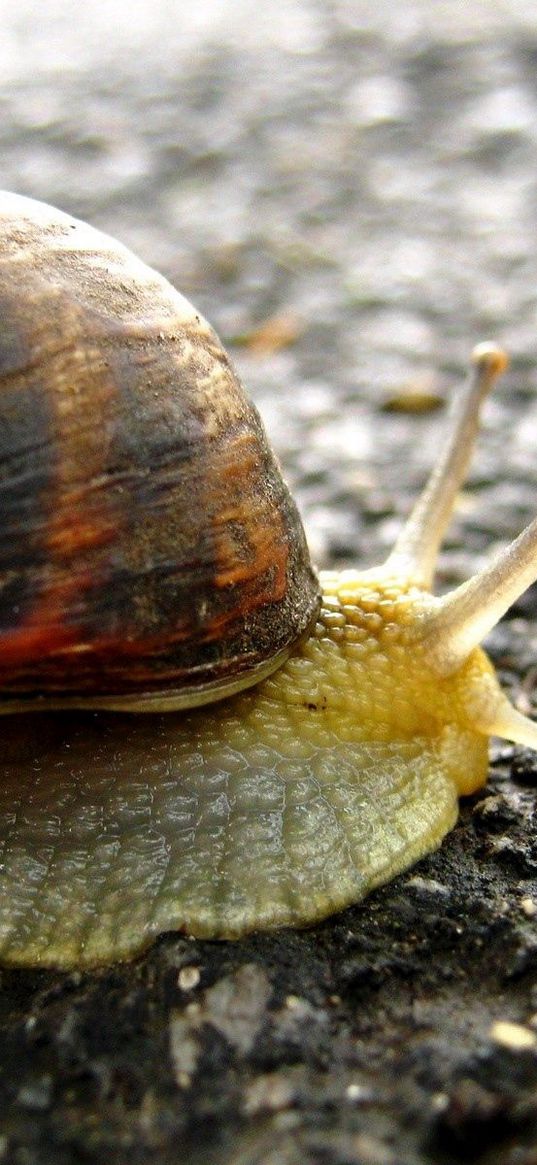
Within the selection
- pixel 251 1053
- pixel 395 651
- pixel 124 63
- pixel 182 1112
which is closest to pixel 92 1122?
pixel 182 1112

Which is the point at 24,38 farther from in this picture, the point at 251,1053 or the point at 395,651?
the point at 251,1053

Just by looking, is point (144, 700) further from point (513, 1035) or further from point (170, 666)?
point (513, 1035)

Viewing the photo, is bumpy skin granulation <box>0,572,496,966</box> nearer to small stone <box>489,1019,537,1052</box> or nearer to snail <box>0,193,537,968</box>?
snail <box>0,193,537,968</box>

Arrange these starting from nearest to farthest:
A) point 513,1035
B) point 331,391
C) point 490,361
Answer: point 513,1035 → point 490,361 → point 331,391

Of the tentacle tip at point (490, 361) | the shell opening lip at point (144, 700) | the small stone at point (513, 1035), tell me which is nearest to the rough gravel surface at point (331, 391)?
the small stone at point (513, 1035)

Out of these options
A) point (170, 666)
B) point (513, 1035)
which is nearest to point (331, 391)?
point (170, 666)

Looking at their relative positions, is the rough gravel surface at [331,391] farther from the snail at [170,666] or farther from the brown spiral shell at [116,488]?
the brown spiral shell at [116,488]

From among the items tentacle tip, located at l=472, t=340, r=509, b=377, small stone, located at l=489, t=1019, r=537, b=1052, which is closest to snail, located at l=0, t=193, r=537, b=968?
small stone, located at l=489, t=1019, r=537, b=1052
